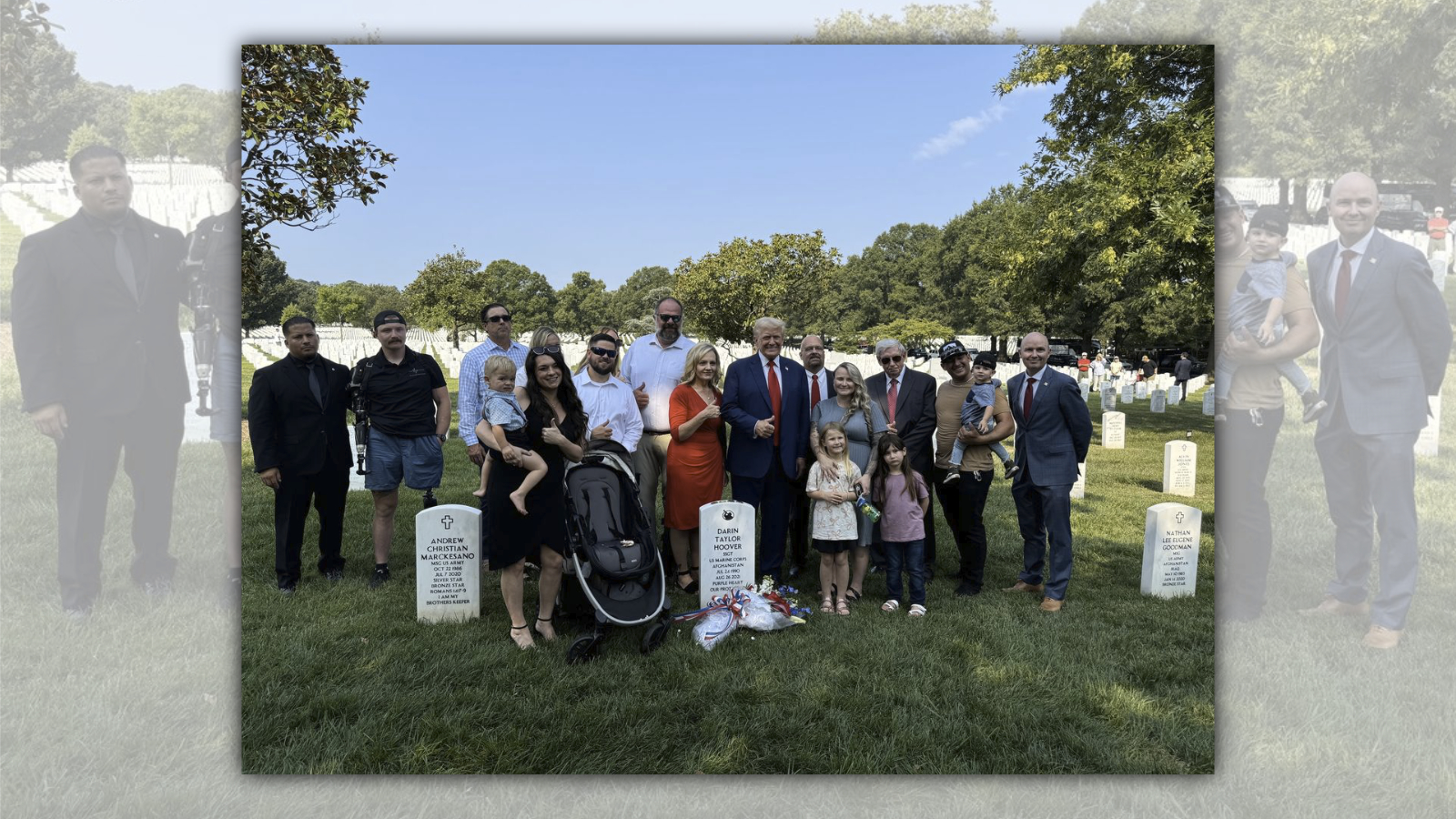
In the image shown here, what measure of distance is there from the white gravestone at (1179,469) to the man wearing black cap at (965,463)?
183 inches

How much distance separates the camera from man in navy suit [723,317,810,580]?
5594 mm

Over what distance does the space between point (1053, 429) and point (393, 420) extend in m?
4.90

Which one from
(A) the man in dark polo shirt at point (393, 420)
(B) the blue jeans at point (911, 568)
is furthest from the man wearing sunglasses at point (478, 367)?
(B) the blue jeans at point (911, 568)

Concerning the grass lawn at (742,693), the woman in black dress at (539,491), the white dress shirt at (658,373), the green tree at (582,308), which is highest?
the green tree at (582,308)

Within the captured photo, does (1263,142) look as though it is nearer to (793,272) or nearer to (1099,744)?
(1099,744)

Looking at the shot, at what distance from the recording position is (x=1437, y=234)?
3.61m

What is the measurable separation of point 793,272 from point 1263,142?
25.8m

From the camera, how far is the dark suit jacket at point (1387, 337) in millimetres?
3594

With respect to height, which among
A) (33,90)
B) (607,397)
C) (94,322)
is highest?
(33,90)

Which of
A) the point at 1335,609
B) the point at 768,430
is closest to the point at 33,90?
the point at 768,430

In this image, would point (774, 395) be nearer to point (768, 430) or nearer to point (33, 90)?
point (768, 430)

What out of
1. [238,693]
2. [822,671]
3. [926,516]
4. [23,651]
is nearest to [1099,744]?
[822,671]

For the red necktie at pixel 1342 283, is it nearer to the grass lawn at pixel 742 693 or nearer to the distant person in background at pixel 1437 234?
the distant person in background at pixel 1437 234

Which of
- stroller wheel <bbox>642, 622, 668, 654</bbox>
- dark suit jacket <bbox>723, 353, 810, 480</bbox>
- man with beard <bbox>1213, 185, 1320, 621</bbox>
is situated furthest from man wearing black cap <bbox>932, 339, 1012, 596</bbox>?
stroller wheel <bbox>642, 622, 668, 654</bbox>
